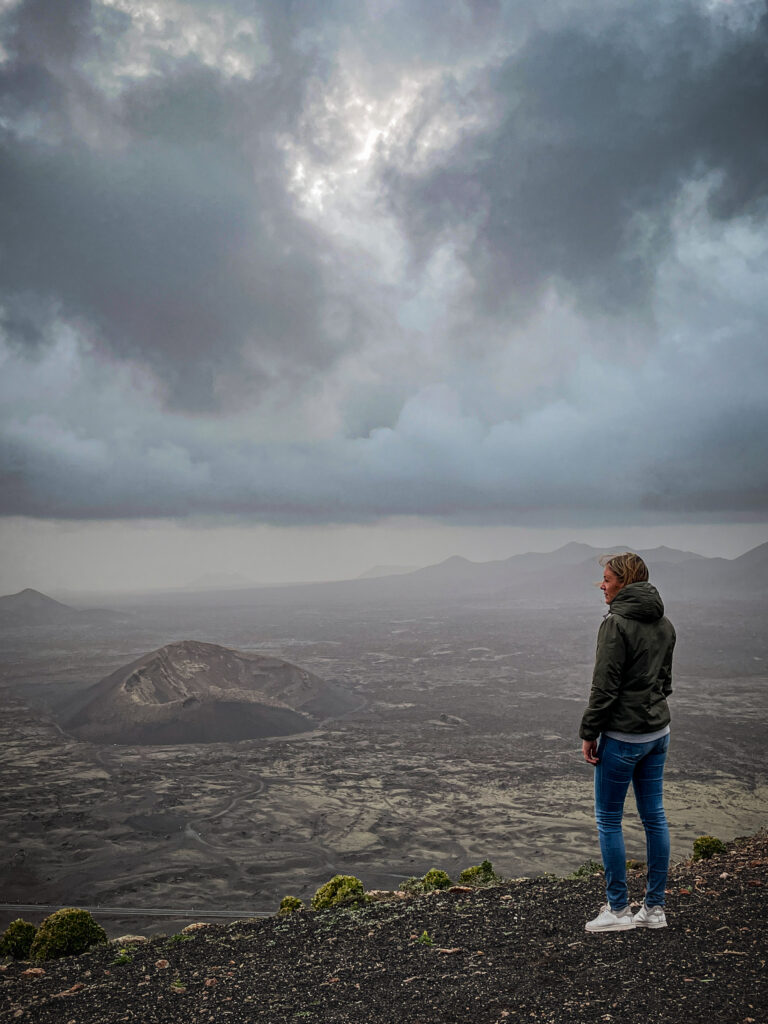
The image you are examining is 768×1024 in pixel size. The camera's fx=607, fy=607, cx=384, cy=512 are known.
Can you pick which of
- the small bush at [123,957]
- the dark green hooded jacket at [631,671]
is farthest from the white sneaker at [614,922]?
the small bush at [123,957]

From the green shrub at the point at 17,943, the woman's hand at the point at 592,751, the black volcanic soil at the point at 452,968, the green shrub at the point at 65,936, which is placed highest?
the woman's hand at the point at 592,751

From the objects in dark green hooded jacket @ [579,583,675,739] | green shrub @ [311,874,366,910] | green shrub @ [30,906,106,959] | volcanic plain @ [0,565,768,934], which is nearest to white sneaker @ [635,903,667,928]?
dark green hooded jacket @ [579,583,675,739]

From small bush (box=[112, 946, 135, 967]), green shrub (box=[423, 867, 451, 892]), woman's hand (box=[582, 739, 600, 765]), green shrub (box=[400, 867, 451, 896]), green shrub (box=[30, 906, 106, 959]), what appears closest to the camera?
woman's hand (box=[582, 739, 600, 765])

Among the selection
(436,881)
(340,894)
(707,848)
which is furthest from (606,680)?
(707,848)

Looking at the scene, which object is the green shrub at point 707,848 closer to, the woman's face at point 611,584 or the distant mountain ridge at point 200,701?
the woman's face at point 611,584

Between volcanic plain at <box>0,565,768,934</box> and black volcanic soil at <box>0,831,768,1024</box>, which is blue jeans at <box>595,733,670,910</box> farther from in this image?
volcanic plain at <box>0,565,768,934</box>

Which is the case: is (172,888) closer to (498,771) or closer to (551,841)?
(551,841)
